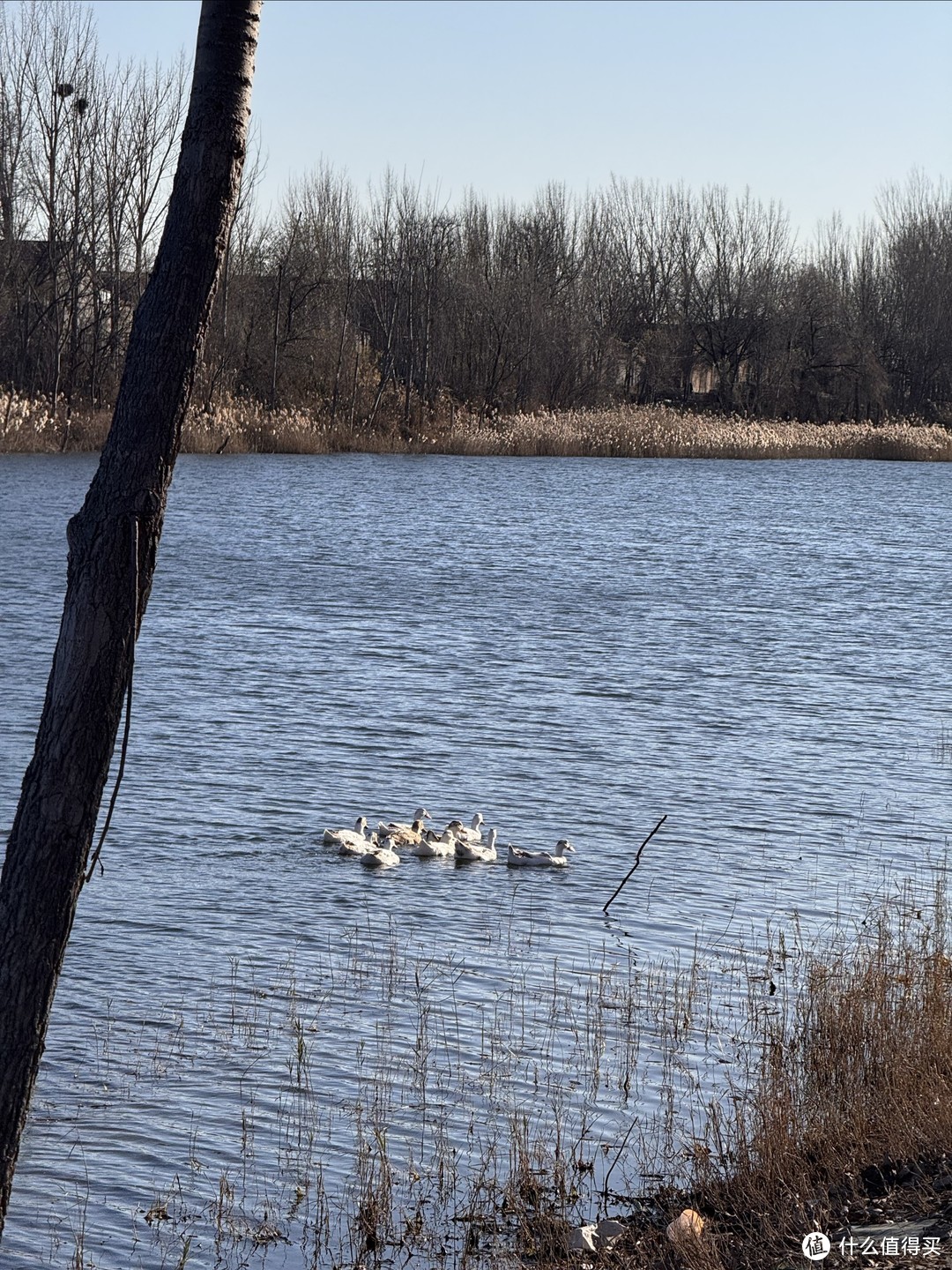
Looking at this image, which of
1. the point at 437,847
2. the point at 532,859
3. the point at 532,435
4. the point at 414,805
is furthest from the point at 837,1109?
the point at 532,435

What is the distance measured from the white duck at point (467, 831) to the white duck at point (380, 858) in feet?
1.24

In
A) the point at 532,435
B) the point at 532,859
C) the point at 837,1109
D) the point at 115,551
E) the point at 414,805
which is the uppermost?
the point at 532,435

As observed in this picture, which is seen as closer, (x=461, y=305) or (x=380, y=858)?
(x=380, y=858)

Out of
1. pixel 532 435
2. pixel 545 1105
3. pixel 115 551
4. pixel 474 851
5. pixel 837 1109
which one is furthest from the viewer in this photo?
pixel 532 435

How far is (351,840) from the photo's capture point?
9266 mm

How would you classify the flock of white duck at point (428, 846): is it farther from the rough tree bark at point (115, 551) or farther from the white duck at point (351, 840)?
the rough tree bark at point (115, 551)

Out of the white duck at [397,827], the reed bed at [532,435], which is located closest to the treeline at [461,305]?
the reed bed at [532,435]

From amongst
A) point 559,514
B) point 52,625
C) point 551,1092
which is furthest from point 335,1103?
point 559,514

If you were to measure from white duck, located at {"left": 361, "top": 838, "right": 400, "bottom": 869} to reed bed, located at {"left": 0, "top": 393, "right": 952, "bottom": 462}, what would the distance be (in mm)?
33195

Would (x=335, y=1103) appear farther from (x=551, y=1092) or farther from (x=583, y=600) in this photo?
(x=583, y=600)

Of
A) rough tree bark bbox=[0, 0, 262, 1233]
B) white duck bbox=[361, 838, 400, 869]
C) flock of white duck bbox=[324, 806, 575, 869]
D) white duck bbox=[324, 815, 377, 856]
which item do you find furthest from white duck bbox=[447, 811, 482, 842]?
rough tree bark bbox=[0, 0, 262, 1233]

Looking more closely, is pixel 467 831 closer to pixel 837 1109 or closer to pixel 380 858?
pixel 380 858

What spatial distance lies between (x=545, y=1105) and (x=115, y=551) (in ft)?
10.3

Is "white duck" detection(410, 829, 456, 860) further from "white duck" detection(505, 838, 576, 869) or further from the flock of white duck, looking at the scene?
"white duck" detection(505, 838, 576, 869)
